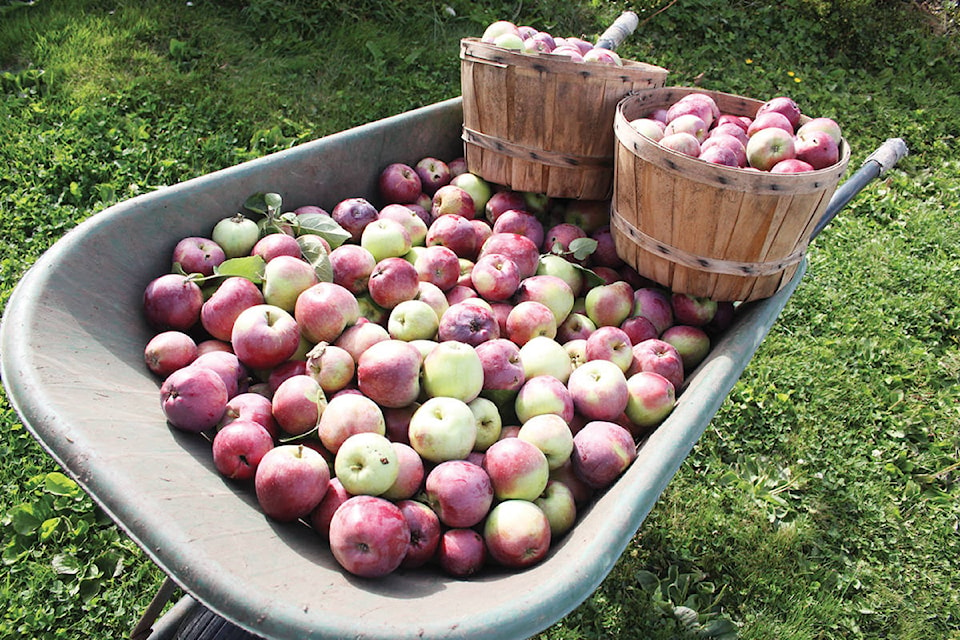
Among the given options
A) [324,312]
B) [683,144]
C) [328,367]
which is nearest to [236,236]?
[324,312]

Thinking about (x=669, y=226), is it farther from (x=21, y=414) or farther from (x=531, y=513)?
(x=21, y=414)

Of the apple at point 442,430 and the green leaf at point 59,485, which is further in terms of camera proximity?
the green leaf at point 59,485

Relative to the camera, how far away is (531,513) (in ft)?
5.74

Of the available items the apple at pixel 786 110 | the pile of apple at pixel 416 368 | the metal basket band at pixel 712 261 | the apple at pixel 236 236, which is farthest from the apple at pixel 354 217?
the apple at pixel 786 110

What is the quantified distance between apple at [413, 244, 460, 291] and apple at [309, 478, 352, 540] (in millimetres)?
934

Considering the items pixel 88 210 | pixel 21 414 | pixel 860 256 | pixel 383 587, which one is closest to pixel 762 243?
pixel 383 587

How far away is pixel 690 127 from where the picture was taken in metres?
2.39

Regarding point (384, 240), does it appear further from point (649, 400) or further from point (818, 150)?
point (818, 150)

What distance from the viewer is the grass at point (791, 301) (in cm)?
272

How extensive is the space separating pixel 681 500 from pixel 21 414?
2.62 meters

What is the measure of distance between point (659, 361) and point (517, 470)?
0.71m

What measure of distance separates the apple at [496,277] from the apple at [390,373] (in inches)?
21.5

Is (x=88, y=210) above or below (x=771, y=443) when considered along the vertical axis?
above

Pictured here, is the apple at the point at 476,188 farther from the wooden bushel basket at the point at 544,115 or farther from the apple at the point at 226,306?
the apple at the point at 226,306
